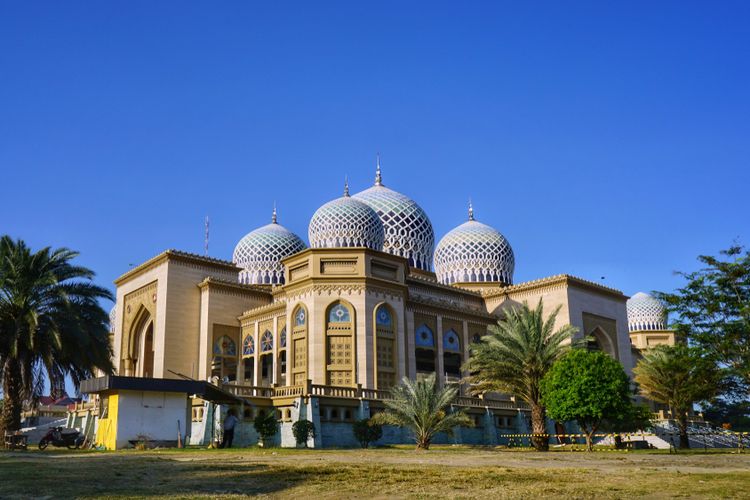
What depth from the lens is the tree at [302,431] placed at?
89.4ft

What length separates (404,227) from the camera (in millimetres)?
47750

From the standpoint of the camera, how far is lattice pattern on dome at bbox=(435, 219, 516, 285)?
49.7 m

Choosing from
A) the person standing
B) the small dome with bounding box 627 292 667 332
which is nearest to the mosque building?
the person standing

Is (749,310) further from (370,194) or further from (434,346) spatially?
(370,194)

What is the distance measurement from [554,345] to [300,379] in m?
12.3

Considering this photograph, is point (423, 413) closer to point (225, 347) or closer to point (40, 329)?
point (40, 329)

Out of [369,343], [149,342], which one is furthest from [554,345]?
[149,342]

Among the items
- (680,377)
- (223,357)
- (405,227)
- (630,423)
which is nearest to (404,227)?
(405,227)

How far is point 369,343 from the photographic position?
114 feet

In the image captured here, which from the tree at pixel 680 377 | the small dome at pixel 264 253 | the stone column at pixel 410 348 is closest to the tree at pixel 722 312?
the tree at pixel 680 377

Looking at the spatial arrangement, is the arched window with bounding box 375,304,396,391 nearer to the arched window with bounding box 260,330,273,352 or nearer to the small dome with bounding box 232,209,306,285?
the arched window with bounding box 260,330,273,352

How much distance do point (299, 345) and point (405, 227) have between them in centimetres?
1446

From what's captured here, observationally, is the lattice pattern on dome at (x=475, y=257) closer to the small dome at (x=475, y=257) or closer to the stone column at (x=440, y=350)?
the small dome at (x=475, y=257)

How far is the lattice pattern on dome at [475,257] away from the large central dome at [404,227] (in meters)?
1.99
